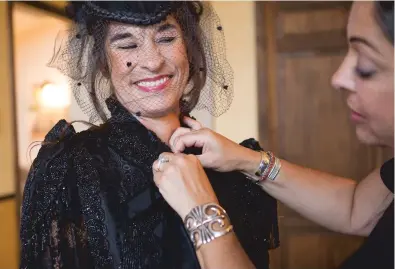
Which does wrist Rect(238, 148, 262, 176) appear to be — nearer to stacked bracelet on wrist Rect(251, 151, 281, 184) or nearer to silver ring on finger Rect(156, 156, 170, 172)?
stacked bracelet on wrist Rect(251, 151, 281, 184)

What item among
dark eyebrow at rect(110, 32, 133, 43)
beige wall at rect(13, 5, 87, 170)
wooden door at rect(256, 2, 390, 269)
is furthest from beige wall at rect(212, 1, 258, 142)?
dark eyebrow at rect(110, 32, 133, 43)

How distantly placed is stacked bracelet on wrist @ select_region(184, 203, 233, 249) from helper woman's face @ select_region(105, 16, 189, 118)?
0.69ft

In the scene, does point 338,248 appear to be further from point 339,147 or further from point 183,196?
point 183,196

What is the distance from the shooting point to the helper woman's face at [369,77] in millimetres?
514

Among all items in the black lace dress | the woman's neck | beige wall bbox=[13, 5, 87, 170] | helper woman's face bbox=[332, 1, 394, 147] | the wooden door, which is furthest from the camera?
the wooden door

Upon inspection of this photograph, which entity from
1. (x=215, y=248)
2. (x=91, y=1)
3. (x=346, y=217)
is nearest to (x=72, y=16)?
(x=91, y=1)

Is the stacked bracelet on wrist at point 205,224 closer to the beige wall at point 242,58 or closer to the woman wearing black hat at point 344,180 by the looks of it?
the woman wearing black hat at point 344,180

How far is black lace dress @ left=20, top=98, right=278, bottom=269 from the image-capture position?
61cm

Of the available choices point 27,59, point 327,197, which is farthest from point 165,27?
point 27,59

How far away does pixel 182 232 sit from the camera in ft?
2.19

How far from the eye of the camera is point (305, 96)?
1.75 meters

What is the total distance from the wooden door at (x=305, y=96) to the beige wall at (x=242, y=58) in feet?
0.11

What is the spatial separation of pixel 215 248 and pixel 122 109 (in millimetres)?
296

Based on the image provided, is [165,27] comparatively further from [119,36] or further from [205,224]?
[205,224]
